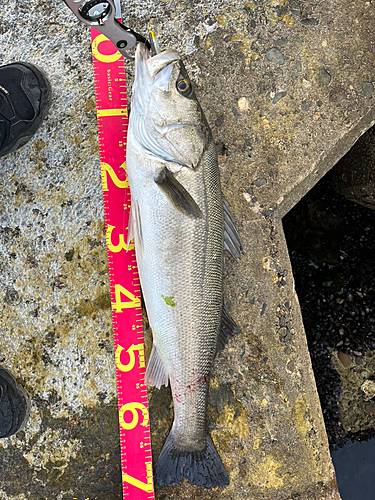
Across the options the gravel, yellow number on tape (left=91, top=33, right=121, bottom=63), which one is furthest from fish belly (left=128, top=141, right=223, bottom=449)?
the gravel

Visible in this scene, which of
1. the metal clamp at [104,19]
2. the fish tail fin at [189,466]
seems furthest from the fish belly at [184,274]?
the metal clamp at [104,19]

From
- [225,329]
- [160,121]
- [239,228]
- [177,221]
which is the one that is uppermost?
[160,121]

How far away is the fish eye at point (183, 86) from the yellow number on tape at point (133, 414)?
79.2 inches

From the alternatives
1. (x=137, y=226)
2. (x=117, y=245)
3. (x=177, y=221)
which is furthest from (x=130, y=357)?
(x=177, y=221)

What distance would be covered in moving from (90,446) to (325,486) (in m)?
1.65

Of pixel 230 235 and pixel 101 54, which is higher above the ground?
pixel 101 54

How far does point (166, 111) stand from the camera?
206 centimetres

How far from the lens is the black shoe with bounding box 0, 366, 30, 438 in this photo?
2.38 m

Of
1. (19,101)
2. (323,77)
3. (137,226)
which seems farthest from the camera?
(323,77)

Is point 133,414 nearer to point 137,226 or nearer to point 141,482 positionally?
point 141,482

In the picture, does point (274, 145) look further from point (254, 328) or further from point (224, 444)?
point (224, 444)

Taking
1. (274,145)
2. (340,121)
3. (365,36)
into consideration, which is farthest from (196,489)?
(365,36)

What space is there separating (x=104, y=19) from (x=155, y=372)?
2.10 meters

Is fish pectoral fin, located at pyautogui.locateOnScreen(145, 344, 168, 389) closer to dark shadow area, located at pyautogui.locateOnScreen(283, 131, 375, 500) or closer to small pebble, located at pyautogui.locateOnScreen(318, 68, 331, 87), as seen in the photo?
dark shadow area, located at pyautogui.locateOnScreen(283, 131, 375, 500)
